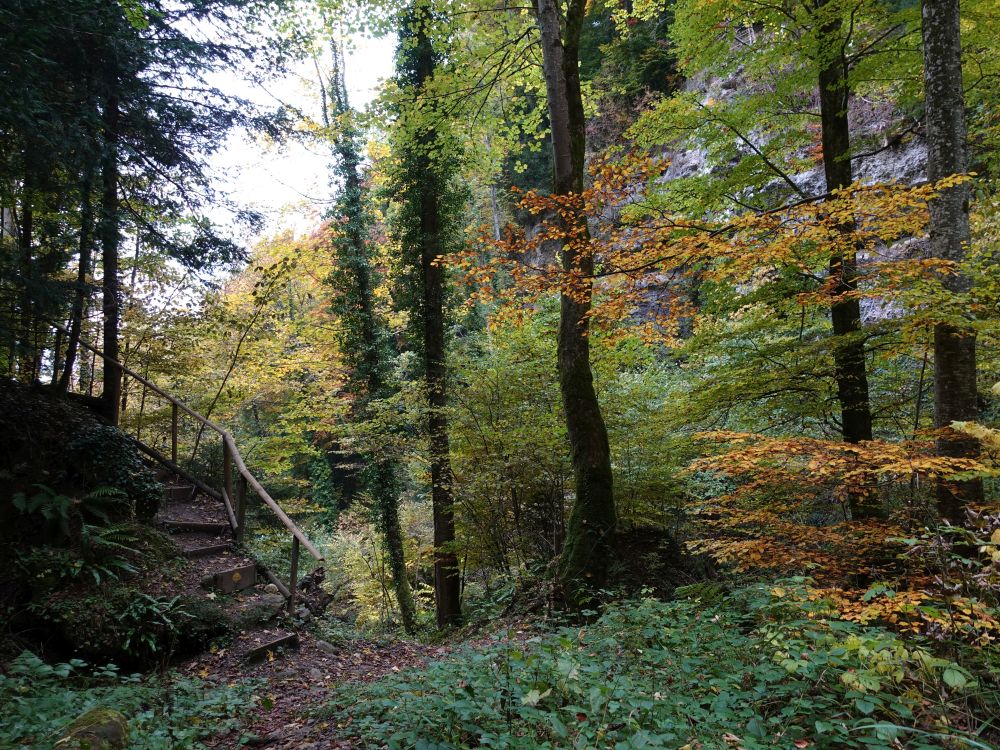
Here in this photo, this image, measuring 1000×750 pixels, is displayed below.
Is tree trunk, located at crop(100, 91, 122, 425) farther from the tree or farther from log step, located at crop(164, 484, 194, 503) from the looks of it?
log step, located at crop(164, 484, 194, 503)

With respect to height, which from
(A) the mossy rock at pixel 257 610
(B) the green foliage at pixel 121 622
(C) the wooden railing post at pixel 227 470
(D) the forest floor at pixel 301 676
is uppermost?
(C) the wooden railing post at pixel 227 470

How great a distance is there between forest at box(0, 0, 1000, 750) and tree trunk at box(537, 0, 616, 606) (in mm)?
43

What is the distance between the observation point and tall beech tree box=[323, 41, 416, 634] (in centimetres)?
1255

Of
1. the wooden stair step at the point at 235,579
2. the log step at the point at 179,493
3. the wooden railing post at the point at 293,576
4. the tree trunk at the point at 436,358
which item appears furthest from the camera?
the tree trunk at the point at 436,358

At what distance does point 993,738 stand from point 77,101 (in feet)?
33.4

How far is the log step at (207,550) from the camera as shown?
7047 millimetres

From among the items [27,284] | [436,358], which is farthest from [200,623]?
[436,358]

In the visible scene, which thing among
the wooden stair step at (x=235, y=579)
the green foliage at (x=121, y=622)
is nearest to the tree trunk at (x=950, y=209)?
the green foliage at (x=121, y=622)

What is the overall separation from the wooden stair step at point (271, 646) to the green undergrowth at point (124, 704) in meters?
0.73

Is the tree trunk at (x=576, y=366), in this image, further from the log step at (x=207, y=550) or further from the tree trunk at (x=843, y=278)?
the log step at (x=207, y=550)

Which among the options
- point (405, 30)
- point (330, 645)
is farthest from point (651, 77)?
point (330, 645)

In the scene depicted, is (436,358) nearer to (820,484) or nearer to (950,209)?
(820,484)

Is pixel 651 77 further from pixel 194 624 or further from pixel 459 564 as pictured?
pixel 194 624

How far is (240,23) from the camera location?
8.28 metres
